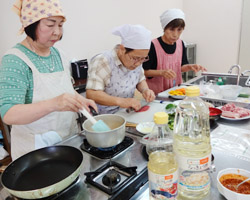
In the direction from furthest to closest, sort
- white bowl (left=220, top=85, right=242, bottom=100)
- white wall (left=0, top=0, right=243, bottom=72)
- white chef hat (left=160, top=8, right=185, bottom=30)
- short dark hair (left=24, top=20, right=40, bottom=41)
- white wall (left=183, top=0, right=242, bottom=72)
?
1. white wall (left=183, top=0, right=242, bottom=72)
2. white wall (left=0, top=0, right=243, bottom=72)
3. white chef hat (left=160, top=8, right=185, bottom=30)
4. white bowl (left=220, top=85, right=242, bottom=100)
5. short dark hair (left=24, top=20, right=40, bottom=41)

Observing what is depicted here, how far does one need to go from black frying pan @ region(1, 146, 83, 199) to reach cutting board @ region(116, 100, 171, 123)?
57 centimetres

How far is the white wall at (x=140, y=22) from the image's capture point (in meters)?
2.62

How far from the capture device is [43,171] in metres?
0.80

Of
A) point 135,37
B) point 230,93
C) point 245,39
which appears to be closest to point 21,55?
point 135,37

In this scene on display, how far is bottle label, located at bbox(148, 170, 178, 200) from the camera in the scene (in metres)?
0.56

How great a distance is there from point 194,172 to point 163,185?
11 cm

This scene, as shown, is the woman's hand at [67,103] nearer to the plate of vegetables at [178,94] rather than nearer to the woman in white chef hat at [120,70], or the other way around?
the woman in white chef hat at [120,70]

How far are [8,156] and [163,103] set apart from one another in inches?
73.6

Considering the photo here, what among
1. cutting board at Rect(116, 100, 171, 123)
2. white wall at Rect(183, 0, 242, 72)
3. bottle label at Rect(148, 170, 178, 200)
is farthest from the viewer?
white wall at Rect(183, 0, 242, 72)

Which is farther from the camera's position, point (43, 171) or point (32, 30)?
point (32, 30)

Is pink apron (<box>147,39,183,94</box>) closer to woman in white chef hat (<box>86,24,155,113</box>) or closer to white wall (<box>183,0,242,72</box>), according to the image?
woman in white chef hat (<box>86,24,155,113</box>)

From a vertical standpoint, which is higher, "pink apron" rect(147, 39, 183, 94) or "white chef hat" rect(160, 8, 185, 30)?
"white chef hat" rect(160, 8, 185, 30)

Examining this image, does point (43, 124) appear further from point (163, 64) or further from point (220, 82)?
point (220, 82)

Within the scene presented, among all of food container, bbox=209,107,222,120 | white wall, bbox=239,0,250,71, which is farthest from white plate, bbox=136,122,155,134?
white wall, bbox=239,0,250,71
